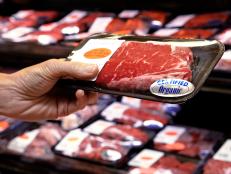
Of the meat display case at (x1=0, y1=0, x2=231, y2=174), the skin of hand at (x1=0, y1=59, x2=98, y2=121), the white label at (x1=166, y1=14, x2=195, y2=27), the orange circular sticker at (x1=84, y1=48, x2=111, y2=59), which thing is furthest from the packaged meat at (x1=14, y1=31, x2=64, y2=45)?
the orange circular sticker at (x1=84, y1=48, x2=111, y2=59)

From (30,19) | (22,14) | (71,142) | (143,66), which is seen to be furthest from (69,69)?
(22,14)

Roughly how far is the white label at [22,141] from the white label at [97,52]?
1000mm

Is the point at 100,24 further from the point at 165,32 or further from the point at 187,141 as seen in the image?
the point at 187,141

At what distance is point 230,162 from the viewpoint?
1904mm

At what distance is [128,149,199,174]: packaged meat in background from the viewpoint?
1939mm

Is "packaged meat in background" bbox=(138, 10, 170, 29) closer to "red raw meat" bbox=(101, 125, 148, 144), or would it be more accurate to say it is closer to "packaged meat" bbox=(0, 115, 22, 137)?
"red raw meat" bbox=(101, 125, 148, 144)

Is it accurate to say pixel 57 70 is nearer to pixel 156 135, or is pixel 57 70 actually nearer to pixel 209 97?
pixel 156 135

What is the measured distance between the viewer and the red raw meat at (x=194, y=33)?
85.2 inches

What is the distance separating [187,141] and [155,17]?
745mm

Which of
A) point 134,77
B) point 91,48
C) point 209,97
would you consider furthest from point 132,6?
point 134,77

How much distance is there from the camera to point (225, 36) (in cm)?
206

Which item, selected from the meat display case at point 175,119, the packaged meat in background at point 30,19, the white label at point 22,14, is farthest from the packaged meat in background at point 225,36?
the white label at point 22,14

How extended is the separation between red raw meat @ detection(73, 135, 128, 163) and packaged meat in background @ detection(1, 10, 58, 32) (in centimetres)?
96

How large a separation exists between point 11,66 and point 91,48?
1.59 meters
